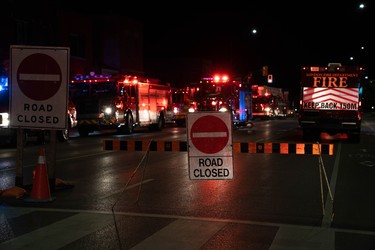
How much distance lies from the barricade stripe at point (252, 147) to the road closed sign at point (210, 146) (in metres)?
1.36

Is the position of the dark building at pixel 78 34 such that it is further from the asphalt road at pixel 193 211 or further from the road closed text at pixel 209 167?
the road closed text at pixel 209 167

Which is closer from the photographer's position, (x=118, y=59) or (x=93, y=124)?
(x=93, y=124)

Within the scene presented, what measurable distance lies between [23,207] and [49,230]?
1.66m

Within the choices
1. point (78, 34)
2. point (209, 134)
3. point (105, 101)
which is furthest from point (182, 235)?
point (78, 34)

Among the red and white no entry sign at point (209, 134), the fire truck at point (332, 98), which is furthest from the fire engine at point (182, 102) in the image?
Answer: the red and white no entry sign at point (209, 134)

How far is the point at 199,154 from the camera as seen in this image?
8.29 m

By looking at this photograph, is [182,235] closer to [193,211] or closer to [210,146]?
[193,211]

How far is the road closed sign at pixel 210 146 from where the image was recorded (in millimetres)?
8258

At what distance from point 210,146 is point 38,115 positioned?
3077mm

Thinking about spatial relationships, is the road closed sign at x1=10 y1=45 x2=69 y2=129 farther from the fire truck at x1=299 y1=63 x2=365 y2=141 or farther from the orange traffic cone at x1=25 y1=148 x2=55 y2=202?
the fire truck at x1=299 y1=63 x2=365 y2=141

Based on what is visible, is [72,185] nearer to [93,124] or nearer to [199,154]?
[199,154]

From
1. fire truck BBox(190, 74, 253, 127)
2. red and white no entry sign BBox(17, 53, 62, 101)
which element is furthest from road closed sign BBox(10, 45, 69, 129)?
fire truck BBox(190, 74, 253, 127)

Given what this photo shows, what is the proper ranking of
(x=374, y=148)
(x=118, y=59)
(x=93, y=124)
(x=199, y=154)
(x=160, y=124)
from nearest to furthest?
1. (x=199, y=154)
2. (x=374, y=148)
3. (x=93, y=124)
4. (x=160, y=124)
5. (x=118, y=59)

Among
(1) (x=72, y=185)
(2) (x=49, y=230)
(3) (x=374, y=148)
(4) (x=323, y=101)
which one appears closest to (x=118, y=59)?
(4) (x=323, y=101)
